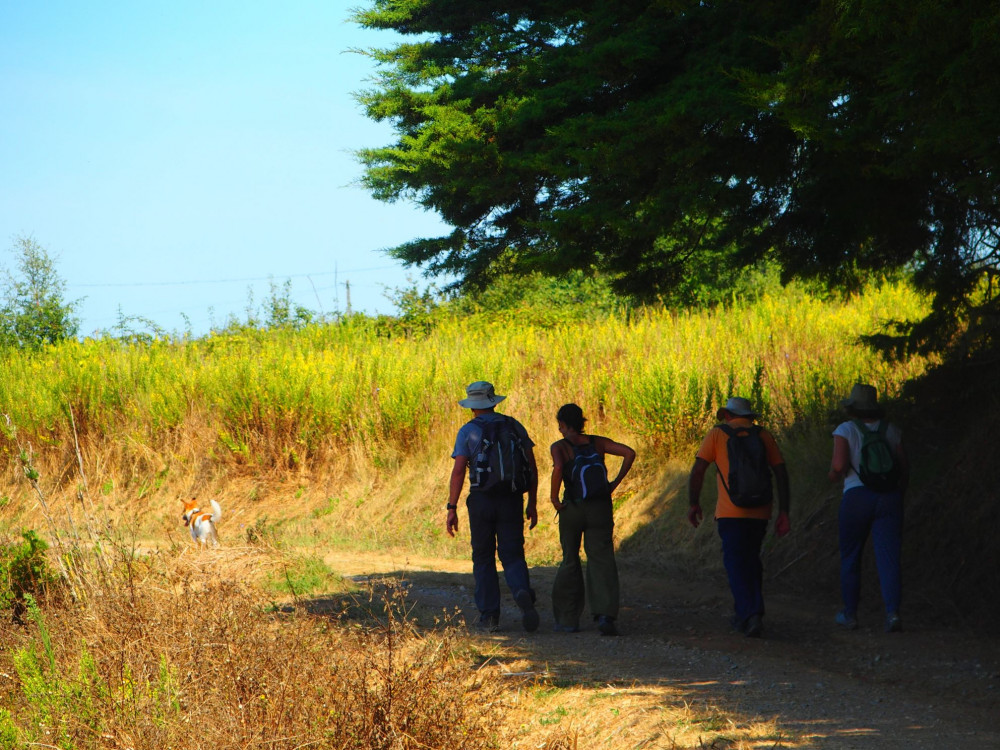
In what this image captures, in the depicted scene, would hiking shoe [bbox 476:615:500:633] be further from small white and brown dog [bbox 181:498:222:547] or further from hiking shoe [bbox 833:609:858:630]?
small white and brown dog [bbox 181:498:222:547]

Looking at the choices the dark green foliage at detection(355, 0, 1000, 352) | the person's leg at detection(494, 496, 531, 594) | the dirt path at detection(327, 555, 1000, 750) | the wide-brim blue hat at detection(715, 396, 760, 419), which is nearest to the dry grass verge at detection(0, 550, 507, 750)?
the dirt path at detection(327, 555, 1000, 750)

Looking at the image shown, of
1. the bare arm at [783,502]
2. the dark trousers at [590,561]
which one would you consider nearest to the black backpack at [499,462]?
the dark trousers at [590,561]

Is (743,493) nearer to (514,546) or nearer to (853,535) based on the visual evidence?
(853,535)

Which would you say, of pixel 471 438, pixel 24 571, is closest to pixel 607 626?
pixel 471 438

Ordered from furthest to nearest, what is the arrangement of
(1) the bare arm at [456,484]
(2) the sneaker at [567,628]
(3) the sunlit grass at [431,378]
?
1. (3) the sunlit grass at [431,378]
2. (2) the sneaker at [567,628]
3. (1) the bare arm at [456,484]

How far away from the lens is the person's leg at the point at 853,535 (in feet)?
25.2

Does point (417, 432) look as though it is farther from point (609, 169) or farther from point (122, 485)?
point (609, 169)

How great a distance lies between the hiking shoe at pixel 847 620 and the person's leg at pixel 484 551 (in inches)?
108

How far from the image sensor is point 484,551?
307 inches

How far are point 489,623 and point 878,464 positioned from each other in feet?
10.5

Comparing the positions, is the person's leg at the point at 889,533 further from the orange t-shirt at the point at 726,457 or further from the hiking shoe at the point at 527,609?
the hiking shoe at the point at 527,609

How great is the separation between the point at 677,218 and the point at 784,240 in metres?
2.13

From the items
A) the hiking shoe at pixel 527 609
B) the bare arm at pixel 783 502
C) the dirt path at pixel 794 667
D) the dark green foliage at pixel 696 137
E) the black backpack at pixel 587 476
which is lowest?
the dirt path at pixel 794 667

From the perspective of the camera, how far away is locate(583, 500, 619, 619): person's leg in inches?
302
